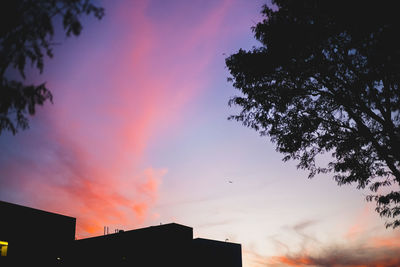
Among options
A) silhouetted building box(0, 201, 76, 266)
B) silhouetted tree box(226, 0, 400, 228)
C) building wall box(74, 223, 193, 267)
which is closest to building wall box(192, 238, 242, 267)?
building wall box(74, 223, 193, 267)

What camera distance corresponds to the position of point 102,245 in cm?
3297

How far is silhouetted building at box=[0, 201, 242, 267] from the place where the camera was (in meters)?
17.4

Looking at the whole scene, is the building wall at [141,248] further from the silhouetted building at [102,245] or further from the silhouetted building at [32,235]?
the silhouetted building at [32,235]

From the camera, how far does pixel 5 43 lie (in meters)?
5.51

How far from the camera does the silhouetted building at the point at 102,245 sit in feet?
57.0

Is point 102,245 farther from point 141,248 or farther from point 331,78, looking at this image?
point 331,78

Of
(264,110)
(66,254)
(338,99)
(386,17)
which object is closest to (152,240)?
(66,254)

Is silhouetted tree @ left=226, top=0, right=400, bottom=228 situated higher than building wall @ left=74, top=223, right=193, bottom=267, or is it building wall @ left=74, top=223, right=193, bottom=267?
silhouetted tree @ left=226, top=0, right=400, bottom=228

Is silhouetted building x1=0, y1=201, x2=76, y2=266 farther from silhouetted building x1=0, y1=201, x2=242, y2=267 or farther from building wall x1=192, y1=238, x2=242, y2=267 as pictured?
building wall x1=192, y1=238, x2=242, y2=267

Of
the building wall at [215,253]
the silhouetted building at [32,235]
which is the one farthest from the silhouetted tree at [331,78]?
the building wall at [215,253]

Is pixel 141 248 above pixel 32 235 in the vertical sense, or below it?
below

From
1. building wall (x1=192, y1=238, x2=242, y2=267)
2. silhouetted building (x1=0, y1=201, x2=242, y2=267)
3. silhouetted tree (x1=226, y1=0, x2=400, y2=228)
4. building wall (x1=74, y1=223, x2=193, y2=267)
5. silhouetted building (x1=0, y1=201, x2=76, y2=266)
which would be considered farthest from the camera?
building wall (x1=192, y1=238, x2=242, y2=267)

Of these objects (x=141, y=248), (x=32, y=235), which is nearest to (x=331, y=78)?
(x=32, y=235)

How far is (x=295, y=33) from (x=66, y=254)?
18.8 meters
